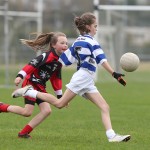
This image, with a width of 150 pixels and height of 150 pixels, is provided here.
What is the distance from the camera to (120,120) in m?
12.5

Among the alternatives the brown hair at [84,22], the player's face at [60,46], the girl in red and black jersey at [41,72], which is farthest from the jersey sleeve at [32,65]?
the brown hair at [84,22]

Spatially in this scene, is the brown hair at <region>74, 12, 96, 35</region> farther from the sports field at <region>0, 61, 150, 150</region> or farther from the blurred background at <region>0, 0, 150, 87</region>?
the blurred background at <region>0, 0, 150, 87</region>

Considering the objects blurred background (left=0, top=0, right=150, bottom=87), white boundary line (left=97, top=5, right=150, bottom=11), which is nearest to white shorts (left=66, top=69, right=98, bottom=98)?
blurred background (left=0, top=0, right=150, bottom=87)

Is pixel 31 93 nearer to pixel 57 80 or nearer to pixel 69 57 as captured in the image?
pixel 57 80

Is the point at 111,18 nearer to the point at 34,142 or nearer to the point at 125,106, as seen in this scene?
the point at 125,106

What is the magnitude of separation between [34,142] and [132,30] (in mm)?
21509

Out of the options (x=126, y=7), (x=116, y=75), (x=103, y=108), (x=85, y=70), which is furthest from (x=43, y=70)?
(x=126, y=7)

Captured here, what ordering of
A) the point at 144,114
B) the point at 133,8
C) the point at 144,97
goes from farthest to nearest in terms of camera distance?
the point at 133,8, the point at 144,97, the point at 144,114

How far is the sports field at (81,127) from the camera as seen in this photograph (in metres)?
8.66

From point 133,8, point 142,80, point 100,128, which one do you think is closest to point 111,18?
point 133,8

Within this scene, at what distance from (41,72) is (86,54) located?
90 centimetres

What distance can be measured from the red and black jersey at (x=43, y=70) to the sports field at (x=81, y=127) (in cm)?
82

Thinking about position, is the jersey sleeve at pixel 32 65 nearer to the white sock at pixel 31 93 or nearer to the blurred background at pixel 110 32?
the white sock at pixel 31 93

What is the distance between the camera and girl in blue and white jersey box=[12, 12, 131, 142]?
884cm
